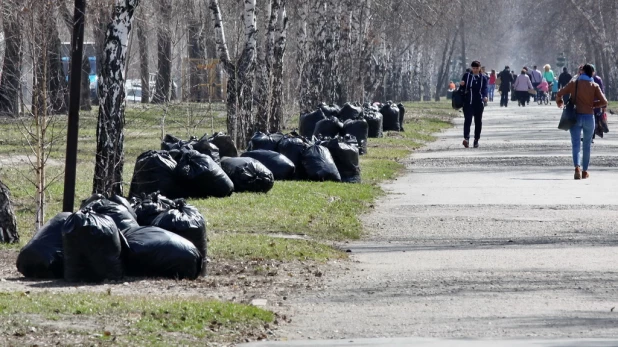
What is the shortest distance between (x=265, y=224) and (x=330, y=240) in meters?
0.87

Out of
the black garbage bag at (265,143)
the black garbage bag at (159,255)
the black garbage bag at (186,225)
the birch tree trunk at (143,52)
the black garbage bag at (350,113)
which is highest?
the birch tree trunk at (143,52)

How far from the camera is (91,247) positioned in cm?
1004

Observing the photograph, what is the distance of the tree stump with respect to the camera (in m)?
12.3

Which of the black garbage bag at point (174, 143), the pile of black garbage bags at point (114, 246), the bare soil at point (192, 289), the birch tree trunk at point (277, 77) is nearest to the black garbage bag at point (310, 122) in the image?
the birch tree trunk at point (277, 77)

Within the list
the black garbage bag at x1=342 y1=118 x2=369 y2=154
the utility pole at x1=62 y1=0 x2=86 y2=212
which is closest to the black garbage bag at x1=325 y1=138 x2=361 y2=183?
the black garbage bag at x1=342 y1=118 x2=369 y2=154

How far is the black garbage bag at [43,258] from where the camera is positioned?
10.4 metres

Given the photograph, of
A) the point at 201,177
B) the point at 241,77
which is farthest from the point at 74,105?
the point at 241,77

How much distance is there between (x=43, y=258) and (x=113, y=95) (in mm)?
4346

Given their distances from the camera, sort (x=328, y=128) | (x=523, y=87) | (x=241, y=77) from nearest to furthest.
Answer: (x=241, y=77), (x=328, y=128), (x=523, y=87)

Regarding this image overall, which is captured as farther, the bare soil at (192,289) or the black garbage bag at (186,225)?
the black garbage bag at (186,225)

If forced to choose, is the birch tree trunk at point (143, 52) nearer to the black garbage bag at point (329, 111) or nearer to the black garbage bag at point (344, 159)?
the black garbage bag at point (329, 111)

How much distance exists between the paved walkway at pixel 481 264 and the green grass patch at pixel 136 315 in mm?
414

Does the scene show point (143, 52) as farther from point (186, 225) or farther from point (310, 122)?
point (186, 225)

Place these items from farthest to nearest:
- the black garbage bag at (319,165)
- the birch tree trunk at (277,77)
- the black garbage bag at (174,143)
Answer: the birch tree trunk at (277,77), the black garbage bag at (319,165), the black garbage bag at (174,143)
